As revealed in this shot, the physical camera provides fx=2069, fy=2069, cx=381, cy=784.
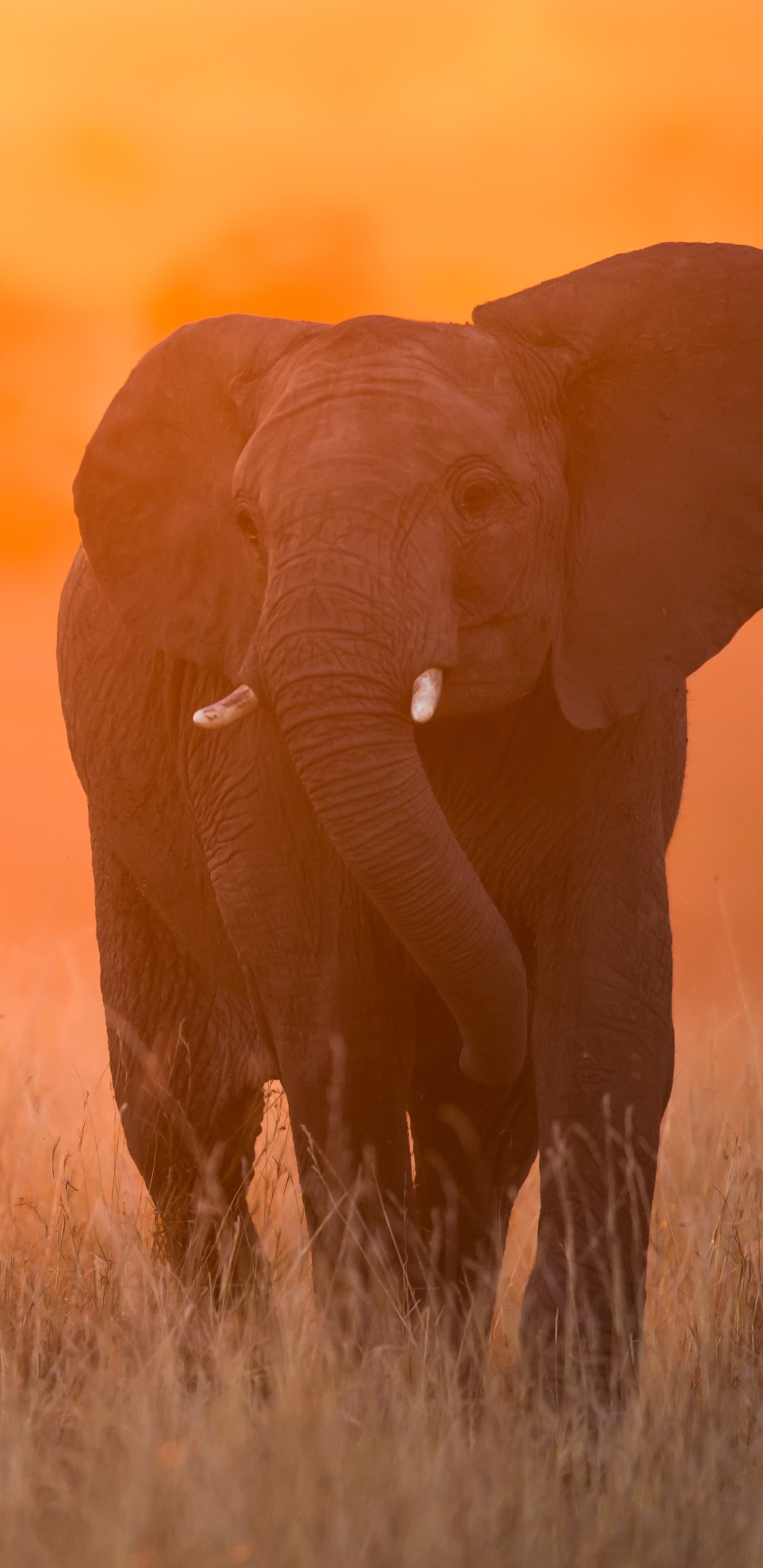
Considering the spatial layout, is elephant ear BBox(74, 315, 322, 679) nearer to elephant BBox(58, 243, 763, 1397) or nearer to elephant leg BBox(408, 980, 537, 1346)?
elephant BBox(58, 243, 763, 1397)

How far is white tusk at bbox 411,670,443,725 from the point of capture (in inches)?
195

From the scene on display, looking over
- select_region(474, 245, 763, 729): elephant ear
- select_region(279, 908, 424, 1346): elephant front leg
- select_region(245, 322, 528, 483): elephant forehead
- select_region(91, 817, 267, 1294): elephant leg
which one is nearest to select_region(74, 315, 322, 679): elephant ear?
select_region(245, 322, 528, 483): elephant forehead

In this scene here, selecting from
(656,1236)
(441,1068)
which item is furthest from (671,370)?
(656,1236)

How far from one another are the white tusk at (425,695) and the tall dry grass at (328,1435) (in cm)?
144

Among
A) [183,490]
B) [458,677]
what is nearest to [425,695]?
[458,677]

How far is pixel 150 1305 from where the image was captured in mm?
5844

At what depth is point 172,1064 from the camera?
24.4 ft

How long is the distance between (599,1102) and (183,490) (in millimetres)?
2113

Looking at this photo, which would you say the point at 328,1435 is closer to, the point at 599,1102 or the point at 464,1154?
the point at 599,1102

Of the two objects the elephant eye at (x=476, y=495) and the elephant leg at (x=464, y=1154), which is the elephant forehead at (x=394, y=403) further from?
the elephant leg at (x=464, y=1154)

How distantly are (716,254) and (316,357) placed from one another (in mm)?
1196

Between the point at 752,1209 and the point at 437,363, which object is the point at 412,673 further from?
the point at 752,1209

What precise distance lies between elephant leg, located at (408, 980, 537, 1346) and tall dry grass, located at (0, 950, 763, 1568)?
296 mm

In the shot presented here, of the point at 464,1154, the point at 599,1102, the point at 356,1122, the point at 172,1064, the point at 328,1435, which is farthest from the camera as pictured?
the point at 172,1064
